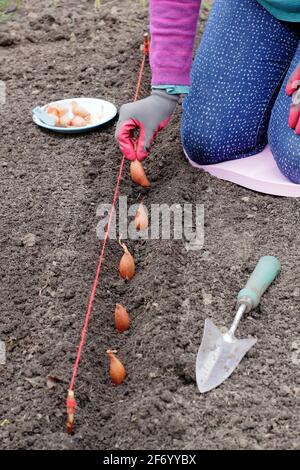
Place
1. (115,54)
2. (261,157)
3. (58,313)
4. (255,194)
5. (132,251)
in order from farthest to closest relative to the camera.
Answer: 1. (115,54)
2. (261,157)
3. (255,194)
4. (132,251)
5. (58,313)

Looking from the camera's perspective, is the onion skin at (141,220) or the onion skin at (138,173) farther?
the onion skin at (138,173)

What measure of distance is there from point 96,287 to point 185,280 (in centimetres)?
20

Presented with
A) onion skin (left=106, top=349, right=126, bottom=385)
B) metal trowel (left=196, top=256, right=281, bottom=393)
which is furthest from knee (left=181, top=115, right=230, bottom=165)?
onion skin (left=106, top=349, right=126, bottom=385)

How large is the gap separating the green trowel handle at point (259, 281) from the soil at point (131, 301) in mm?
35

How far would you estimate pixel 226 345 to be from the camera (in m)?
1.42

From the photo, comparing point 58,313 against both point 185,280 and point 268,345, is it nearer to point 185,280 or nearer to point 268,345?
point 185,280

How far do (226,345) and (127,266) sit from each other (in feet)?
1.19

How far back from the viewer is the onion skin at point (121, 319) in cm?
152

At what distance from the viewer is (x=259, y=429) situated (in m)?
1.26

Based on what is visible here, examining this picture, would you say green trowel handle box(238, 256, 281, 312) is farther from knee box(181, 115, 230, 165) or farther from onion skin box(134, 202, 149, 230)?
knee box(181, 115, 230, 165)

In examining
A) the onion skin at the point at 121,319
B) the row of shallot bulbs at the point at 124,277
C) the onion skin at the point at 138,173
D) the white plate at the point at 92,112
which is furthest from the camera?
the white plate at the point at 92,112

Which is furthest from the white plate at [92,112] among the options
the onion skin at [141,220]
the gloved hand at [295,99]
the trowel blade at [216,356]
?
the trowel blade at [216,356]

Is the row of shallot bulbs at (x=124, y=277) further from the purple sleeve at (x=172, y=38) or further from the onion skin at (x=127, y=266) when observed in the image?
the purple sleeve at (x=172, y=38)
